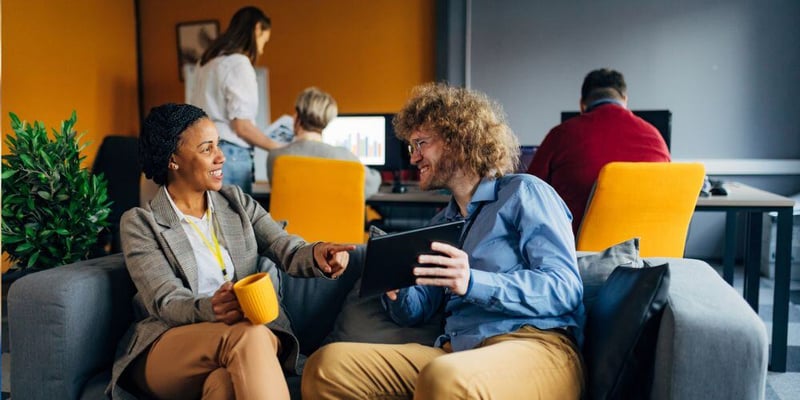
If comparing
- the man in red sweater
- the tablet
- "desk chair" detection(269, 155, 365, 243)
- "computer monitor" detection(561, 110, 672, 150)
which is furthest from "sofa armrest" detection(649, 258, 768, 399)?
"computer monitor" detection(561, 110, 672, 150)

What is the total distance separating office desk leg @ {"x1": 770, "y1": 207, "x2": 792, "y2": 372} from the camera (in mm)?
2738

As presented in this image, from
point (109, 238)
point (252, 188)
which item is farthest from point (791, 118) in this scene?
point (109, 238)

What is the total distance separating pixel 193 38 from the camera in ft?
18.4

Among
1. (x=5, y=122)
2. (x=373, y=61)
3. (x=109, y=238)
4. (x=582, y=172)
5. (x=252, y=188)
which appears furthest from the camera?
(x=373, y=61)

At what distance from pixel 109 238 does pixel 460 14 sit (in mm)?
2881

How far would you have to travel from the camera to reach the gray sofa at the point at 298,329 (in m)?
1.30

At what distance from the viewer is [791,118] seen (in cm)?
487

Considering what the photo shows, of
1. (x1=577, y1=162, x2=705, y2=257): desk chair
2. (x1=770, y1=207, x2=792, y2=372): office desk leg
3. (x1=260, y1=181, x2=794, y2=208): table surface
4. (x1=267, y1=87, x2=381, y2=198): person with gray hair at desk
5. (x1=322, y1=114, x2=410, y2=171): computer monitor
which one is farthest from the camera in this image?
(x1=322, y1=114, x2=410, y2=171): computer monitor

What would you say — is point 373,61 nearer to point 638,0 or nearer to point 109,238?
point 638,0

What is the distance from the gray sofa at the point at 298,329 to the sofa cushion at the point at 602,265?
0.34 feet

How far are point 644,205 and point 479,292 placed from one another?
4.24 feet

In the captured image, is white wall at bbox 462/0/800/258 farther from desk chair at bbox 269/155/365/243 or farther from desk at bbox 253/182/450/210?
desk chair at bbox 269/155/365/243

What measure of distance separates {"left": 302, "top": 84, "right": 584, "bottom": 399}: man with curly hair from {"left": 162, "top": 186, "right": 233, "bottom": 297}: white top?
368 mm

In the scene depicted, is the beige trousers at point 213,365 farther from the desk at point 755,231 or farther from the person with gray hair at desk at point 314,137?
the desk at point 755,231
